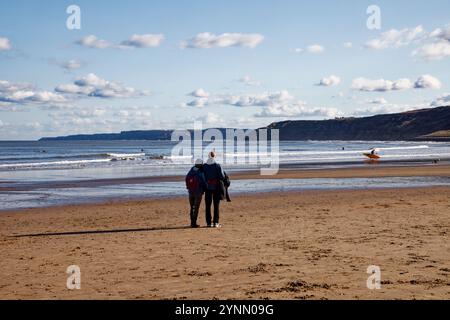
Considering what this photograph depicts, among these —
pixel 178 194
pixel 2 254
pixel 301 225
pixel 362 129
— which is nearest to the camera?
pixel 2 254

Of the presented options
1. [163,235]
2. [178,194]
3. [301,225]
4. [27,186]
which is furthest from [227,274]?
[27,186]

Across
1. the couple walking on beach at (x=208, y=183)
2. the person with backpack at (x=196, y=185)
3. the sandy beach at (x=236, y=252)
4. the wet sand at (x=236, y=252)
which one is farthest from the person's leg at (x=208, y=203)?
the sandy beach at (x=236, y=252)

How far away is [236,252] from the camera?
10305 mm

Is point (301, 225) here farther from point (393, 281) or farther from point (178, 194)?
point (178, 194)

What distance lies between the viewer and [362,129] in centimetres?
19375

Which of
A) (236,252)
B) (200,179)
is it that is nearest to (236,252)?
(236,252)

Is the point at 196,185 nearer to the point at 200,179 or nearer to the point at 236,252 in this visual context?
the point at 200,179

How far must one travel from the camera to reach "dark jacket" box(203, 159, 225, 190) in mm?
13484

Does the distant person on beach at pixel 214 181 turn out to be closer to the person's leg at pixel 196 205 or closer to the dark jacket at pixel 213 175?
the dark jacket at pixel 213 175

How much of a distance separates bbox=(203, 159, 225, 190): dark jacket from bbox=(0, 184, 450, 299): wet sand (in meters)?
1.05

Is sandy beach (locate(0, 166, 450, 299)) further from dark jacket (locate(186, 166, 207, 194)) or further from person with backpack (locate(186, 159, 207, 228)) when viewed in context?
dark jacket (locate(186, 166, 207, 194))

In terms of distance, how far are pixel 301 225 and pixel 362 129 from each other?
18622 cm

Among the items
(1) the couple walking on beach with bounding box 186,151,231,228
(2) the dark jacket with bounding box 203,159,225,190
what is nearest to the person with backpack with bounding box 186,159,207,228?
(1) the couple walking on beach with bounding box 186,151,231,228

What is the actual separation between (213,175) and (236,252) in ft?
11.4
